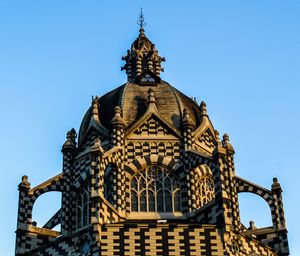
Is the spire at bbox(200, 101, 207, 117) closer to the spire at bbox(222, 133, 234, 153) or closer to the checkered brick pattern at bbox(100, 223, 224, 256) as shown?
the spire at bbox(222, 133, 234, 153)

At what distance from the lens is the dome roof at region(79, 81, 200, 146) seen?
144 feet

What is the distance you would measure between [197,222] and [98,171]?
4.93 m

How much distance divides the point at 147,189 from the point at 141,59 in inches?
415

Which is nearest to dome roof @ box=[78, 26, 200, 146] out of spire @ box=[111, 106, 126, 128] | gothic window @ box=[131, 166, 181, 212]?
spire @ box=[111, 106, 126, 128]

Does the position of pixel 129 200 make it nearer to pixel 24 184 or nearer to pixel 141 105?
pixel 24 184

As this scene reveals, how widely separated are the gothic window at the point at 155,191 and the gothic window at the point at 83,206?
209 centimetres

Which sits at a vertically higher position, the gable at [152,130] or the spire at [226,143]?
the gable at [152,130]

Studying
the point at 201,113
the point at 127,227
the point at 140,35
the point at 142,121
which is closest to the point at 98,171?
the point at 127,227

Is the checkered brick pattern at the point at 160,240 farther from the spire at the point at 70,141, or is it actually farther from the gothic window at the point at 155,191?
the spire at the point at 70,141

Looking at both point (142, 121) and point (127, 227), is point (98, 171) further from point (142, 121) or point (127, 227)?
Result: point (142, 121)

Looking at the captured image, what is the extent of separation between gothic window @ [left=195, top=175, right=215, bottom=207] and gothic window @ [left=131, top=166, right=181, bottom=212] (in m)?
0.98

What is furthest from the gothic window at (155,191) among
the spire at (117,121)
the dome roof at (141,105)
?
the dome roof at (141,105)

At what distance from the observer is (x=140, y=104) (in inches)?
1750

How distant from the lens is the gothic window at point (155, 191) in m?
40.6
